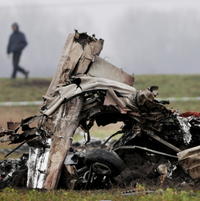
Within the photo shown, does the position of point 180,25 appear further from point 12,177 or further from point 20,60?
point 12,177

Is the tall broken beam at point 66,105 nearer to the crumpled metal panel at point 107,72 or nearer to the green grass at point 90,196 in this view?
the crumpled metal panel at point 107,72

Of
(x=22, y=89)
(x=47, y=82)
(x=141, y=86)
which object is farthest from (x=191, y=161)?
(x=47, y=82)

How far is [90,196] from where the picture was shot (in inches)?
507

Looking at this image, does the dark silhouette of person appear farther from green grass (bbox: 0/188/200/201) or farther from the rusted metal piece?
green grass (bbox: 0/188/200/201)

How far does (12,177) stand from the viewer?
47.8 ft

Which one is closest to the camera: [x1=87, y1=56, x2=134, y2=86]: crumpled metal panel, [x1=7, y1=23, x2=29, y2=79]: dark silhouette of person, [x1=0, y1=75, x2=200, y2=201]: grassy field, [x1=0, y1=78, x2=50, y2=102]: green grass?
[x1=0, y1=75, x2=200, y2=201]: grassy field

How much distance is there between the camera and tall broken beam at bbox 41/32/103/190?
1434 cm

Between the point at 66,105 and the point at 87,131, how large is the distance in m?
0.57

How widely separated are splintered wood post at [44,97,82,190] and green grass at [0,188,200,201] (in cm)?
54

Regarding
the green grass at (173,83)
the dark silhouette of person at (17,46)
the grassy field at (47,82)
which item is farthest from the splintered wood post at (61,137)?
the dark silhouette of person at (17,46)

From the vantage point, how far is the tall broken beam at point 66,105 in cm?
1434

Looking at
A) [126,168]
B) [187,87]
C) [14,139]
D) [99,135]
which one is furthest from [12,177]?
[187,87]

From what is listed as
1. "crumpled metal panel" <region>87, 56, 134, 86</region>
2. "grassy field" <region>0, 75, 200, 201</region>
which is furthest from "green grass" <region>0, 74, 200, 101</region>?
"crumpled metal panel" <region>87, 56, 134, 86</region>

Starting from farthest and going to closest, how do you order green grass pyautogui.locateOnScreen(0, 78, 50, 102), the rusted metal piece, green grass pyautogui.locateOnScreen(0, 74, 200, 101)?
green grass pyautogui.locateOnScreen(0, 74, 200, 101) → green grass pyautogui.locateOnScreen(0, 78, 50, 102) → the rusted metal piece
